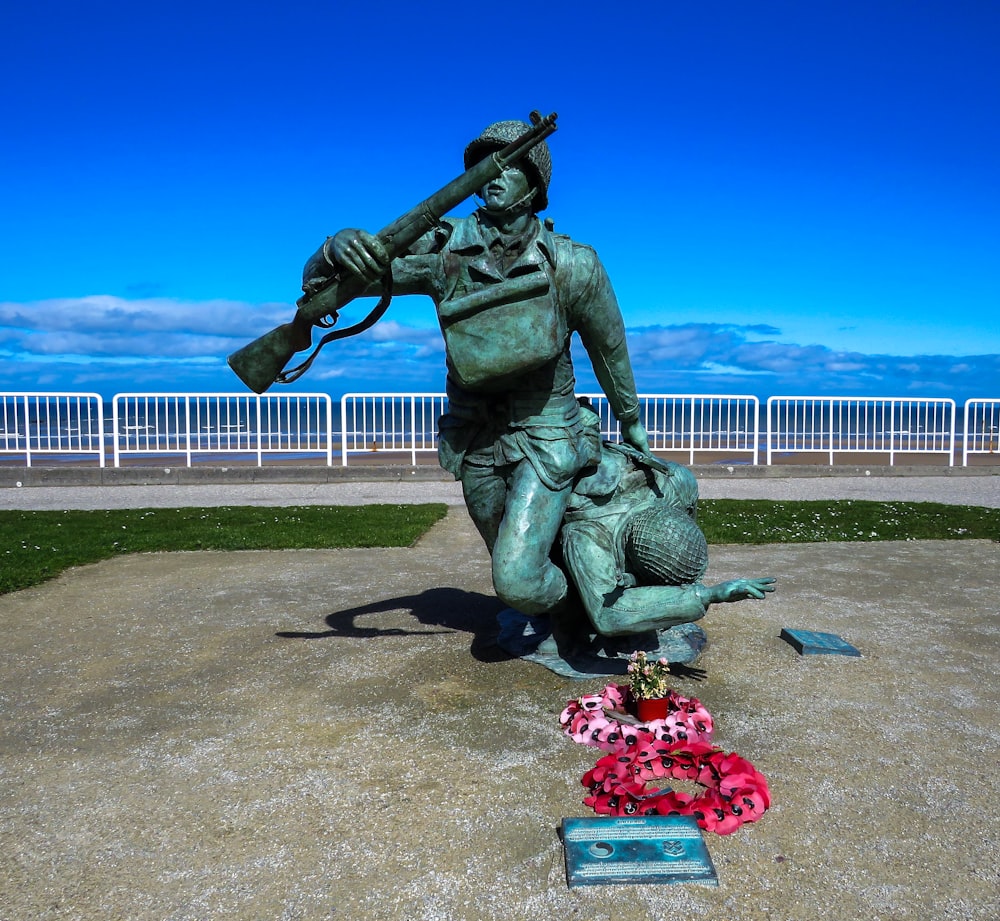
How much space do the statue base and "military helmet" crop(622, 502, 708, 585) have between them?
33cm

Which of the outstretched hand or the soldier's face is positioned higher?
the soldier's face

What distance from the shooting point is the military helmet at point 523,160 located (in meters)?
3.80

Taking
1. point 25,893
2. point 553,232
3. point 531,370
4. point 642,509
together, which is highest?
point 553,232

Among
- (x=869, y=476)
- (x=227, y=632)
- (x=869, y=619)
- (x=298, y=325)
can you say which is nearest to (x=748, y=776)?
(x=298, y=325)

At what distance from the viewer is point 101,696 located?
4086mm

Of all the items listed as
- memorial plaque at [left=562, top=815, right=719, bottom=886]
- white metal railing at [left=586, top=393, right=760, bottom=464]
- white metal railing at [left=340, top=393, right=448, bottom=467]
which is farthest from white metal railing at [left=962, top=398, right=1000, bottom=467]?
memorial plaque at [left=562, top=815, right=719, bottom=886]

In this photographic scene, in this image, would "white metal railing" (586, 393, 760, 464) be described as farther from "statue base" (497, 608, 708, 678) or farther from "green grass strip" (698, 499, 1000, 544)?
"statue base" (497, 608, 708, 678)

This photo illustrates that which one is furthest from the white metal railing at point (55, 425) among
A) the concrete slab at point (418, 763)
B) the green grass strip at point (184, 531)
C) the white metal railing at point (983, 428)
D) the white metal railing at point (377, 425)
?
the white metal railing at point (983, 428)

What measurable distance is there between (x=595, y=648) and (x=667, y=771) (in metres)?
1.53

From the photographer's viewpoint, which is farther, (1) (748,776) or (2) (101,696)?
(2) (101,696)

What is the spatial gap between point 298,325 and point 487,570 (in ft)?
12.8

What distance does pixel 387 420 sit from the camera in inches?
667

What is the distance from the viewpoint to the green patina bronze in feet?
12.0

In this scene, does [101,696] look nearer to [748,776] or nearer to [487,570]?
[748,776]
